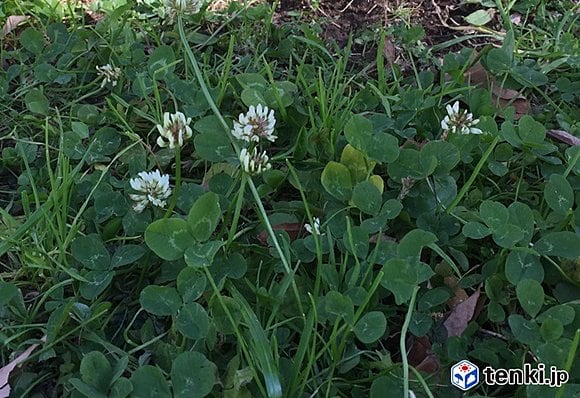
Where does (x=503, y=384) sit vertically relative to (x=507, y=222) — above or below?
below

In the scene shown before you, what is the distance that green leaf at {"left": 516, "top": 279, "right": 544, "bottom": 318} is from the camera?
117 centimetres

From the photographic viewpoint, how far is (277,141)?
5.25 ft

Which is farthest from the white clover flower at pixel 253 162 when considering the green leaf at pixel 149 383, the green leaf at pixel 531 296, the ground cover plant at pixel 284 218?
the green leaf at pixel 531 296

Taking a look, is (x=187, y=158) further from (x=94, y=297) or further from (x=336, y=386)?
(x=336, y=386)

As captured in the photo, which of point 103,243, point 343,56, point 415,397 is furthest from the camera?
point 343,56

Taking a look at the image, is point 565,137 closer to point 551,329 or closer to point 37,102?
point 551,329

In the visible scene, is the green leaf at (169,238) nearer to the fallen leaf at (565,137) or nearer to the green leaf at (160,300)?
the green leaf at (160,300)

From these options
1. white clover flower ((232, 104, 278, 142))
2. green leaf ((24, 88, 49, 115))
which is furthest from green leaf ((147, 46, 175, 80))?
white clover flower ((232, 104, 278, 142))

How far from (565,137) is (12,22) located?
1.61 m

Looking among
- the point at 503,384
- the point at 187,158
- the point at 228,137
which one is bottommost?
the point at 503,384

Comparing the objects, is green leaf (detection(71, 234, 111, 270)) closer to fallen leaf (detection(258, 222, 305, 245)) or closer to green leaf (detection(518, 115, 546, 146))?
fallen leaf (detection(258, 222, 305, 245))

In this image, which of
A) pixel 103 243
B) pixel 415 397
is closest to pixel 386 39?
pixel 103 243

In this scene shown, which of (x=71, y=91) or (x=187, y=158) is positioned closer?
(x=187, y=158)

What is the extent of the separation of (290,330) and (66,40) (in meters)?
1.19
